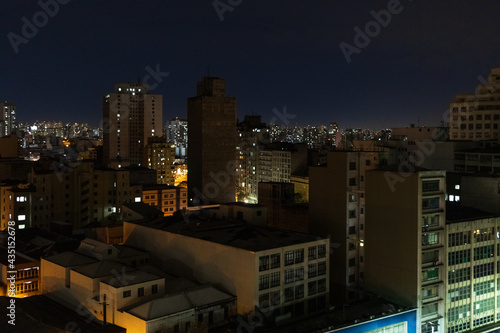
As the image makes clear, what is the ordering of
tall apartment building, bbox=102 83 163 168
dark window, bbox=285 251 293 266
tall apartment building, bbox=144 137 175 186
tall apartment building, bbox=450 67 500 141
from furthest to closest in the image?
1. tall apartment building, bbox=102 83 163 168
2. tall apartment building, bbox=144 137 175 186
3. tall apartment building, bbox=450 67 500 141
4. dark window, bbox=285 251 293 266

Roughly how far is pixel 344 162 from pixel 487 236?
5745 mm

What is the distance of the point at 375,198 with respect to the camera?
711 inches

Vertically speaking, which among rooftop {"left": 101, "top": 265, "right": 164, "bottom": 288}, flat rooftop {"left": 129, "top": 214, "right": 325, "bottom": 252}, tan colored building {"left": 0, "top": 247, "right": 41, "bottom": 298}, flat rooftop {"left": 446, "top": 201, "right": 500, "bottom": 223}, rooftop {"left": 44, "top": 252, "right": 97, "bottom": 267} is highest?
flat rooftop {"left": 446, "top": 201, "right": 500, "bottom": 223}

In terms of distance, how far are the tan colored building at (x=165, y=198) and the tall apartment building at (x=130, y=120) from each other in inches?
1050

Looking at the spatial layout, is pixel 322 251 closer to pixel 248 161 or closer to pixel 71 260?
pixel 71 260

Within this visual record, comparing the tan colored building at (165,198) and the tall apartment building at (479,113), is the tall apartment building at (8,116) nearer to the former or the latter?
the tan colored building at (165,198)

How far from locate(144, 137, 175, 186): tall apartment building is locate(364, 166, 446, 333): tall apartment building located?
135 ft

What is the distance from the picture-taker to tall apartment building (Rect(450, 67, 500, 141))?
116ft

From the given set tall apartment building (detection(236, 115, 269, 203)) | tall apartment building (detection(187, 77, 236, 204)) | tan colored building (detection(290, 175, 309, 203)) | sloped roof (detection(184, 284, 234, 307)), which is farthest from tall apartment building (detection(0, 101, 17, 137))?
sloped roof (detection(184, 284, 234, 307))

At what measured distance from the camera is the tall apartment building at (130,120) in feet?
211

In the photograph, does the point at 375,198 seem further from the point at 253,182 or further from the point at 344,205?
the point at 253,182

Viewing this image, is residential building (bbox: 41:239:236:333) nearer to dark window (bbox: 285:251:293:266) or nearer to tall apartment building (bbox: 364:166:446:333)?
dark window (bbox: 285:251:293:266)

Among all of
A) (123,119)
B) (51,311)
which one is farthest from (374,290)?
(123,119)

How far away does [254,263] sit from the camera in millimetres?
16625
